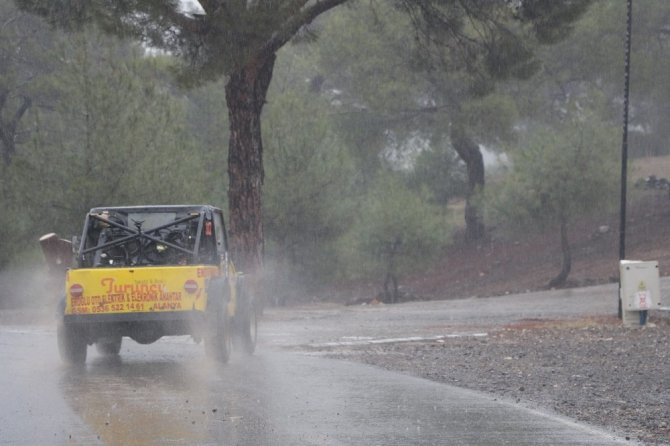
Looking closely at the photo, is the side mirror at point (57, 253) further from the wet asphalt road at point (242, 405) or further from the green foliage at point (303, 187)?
the green foliage at point (303, 187)

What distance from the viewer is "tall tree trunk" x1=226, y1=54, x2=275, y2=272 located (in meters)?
25.9

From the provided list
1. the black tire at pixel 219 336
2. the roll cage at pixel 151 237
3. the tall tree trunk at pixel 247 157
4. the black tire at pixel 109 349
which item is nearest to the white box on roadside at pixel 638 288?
the tall tree trunk at pixel 247 157

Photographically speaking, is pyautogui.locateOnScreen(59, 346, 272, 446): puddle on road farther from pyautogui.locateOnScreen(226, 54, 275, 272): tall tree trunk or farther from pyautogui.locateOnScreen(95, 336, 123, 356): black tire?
pyautogui.locateOnScreen(226, 54, 275, 272): tall tree trunk

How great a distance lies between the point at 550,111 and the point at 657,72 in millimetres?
5363

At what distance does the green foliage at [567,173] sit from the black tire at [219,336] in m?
32.3

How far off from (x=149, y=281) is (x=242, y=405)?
135 inches

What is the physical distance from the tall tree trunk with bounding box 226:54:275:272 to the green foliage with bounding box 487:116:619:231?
2144 cm

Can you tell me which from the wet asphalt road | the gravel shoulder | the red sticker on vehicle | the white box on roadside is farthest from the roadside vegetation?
the red sticker on vehicle

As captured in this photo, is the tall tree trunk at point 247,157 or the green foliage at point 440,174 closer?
the tall tree trunk at point 247,157

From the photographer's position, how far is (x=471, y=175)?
5559 centimetres

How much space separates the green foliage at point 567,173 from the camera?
4559 cm

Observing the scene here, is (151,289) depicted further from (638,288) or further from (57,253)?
(638,288)

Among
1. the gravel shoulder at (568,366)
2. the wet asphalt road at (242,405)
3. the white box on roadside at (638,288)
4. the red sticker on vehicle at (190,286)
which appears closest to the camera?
the wet asphalt road at (242,405)

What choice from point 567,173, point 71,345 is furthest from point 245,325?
point 567,173
